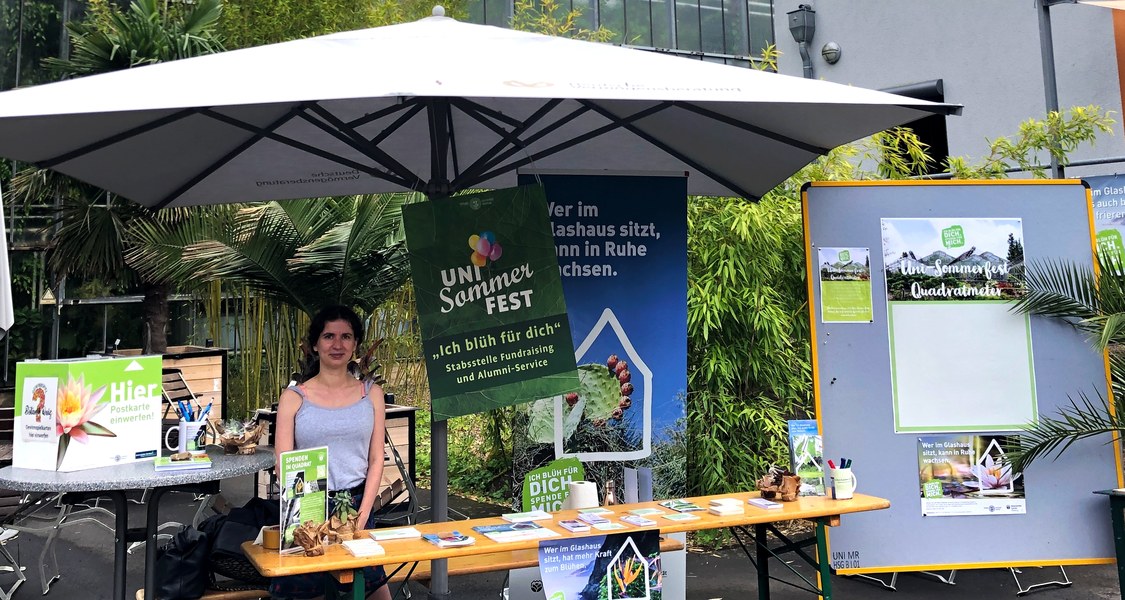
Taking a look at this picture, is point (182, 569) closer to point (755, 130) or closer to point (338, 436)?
point (338, 436)

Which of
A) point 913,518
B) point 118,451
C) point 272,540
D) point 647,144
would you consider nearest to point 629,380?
point 647,144

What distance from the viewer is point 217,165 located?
161 inches

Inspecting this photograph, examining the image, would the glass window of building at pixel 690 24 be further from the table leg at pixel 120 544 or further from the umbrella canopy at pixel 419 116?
the table leg at pixel 120 544

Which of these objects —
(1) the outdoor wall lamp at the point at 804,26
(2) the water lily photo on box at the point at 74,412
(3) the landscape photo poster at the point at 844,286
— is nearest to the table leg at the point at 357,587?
(2) the water lily photo on box at the point at 74,412

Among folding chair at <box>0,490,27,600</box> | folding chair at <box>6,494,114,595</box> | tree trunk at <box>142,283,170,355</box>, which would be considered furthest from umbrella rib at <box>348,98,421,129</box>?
tree trunk at <box>142,283,170,355</box>

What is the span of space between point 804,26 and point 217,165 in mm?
8390

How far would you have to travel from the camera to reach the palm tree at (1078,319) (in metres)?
4.27

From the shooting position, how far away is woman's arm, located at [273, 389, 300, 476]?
3.53 m

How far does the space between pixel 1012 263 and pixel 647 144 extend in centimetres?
191

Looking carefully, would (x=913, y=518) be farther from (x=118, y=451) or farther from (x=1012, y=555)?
(x=118, y=451)

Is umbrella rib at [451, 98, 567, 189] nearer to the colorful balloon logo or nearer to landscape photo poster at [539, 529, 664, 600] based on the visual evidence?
the colorful balloon logo

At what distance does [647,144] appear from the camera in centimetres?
442

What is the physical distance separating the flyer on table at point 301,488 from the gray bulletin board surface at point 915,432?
2457mm

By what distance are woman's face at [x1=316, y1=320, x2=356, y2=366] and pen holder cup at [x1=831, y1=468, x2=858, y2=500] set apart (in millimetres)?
2071
